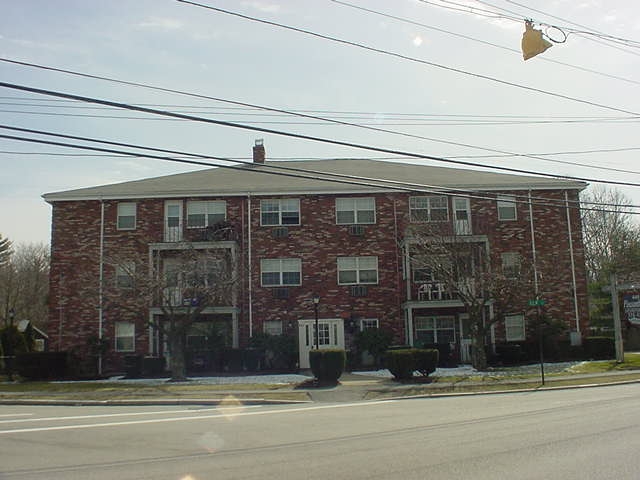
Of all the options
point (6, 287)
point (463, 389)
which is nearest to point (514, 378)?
point (463, 389)

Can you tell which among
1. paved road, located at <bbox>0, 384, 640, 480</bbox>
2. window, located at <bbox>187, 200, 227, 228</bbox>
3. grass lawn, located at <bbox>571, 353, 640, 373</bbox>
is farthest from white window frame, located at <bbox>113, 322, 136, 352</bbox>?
grass lawn, located at <bbox>571, 353, 640, 373</bbox>

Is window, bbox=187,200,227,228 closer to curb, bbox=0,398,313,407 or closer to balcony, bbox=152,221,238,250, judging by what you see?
balcony, bbox=152,221,238,250

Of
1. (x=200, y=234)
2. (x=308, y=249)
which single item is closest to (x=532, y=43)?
(x=308, y=249)

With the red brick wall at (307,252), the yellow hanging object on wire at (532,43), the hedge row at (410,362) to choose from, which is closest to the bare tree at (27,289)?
the red brick wall at (307,252)

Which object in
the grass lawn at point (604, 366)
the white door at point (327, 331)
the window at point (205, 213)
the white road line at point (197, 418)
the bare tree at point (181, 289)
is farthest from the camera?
the window at point (205, 213)

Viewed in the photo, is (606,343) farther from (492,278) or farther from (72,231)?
(72,231)

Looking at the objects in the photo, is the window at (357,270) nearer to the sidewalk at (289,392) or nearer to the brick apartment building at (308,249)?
the brick apartment building at (308,249)

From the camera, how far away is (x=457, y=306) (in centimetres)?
2959

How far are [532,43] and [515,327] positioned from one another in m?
22.4

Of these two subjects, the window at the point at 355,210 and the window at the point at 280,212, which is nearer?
the window at the point at 280,212

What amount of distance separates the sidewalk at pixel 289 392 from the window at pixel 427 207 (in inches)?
398

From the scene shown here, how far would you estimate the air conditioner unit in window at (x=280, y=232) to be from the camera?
3136cm

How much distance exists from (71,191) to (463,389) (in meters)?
21.1

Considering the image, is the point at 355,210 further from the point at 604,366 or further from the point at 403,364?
the point at 604,366
